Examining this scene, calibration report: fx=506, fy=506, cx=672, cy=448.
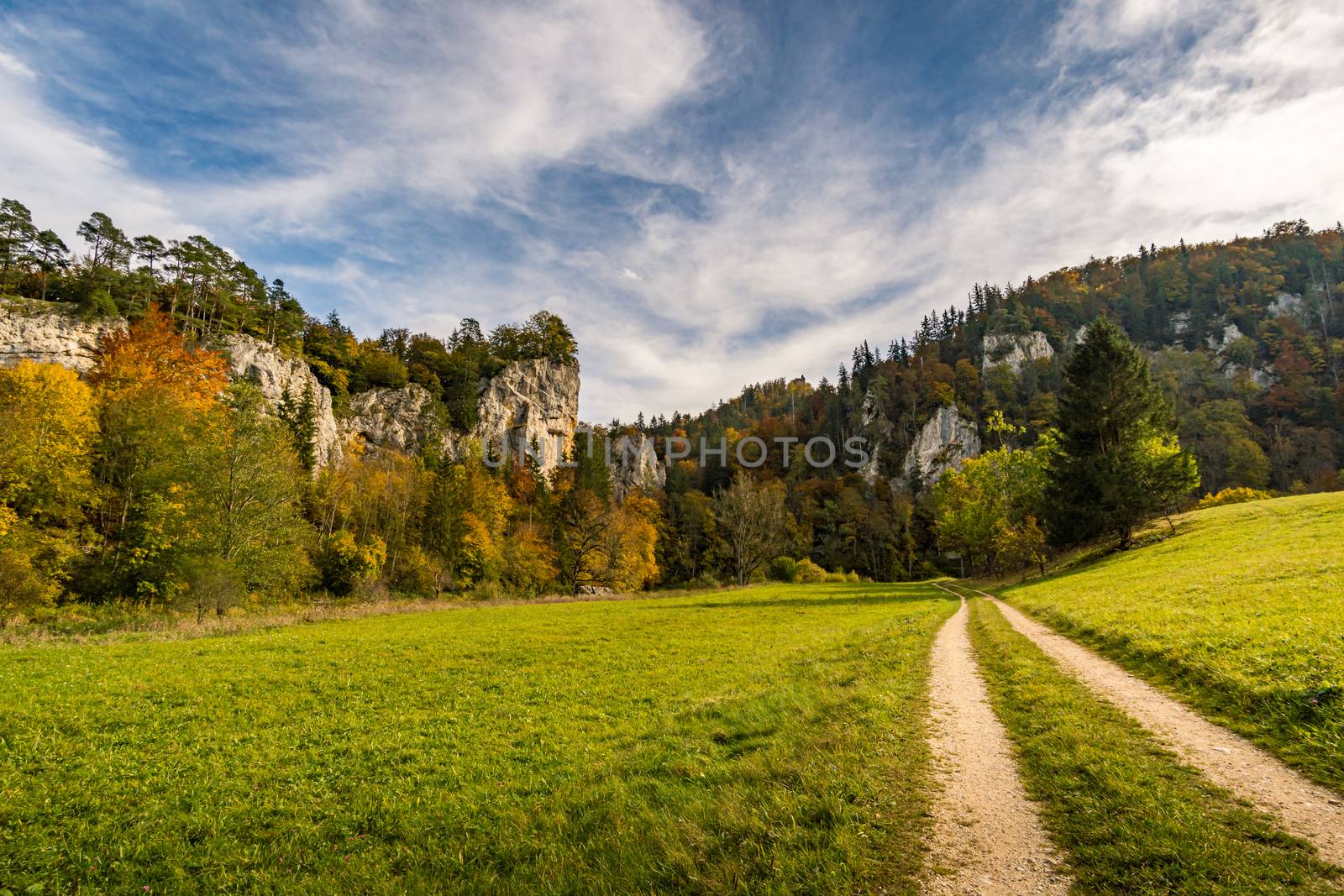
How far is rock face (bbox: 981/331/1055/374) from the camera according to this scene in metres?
140

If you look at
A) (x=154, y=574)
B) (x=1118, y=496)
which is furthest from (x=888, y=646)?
(x=154, y=574)

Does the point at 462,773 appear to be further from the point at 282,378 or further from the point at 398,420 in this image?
the point at 398,420

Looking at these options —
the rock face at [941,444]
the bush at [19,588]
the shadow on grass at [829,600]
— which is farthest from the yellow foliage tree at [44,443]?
the rock face at [941,444]

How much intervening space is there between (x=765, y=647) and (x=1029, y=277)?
237 m

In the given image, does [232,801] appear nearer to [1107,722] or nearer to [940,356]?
[1107,722]

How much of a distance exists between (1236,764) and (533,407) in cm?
10174

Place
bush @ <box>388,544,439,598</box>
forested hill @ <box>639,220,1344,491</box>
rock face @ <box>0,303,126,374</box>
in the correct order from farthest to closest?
forested hill @ <box>639,220,1344,491</box>
bush @ <box>388,544,439,598</box>
rock face @ <box>0,303,126,374</box>

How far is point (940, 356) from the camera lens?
156 meters

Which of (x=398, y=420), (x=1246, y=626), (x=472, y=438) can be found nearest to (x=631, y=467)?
(x=472, y=438)

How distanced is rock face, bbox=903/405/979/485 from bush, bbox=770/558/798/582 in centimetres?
6119

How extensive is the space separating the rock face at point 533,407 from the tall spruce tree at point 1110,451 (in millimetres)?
80876

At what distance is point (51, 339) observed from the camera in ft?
165

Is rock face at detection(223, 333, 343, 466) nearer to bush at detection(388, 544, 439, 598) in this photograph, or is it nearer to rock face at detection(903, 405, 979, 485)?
bush at detection(388, 544, 439, 598)

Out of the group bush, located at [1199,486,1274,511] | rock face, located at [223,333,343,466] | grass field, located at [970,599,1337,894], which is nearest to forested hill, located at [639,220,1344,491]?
bush, located at [1199,486,1274,511]
